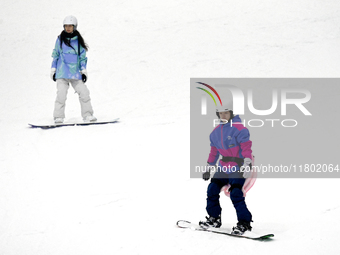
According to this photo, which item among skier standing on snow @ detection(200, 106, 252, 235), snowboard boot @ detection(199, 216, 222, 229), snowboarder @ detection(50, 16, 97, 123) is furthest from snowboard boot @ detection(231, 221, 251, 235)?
snowboarder @ detection(50, 16, 97, 123)

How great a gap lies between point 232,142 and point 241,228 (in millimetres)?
787

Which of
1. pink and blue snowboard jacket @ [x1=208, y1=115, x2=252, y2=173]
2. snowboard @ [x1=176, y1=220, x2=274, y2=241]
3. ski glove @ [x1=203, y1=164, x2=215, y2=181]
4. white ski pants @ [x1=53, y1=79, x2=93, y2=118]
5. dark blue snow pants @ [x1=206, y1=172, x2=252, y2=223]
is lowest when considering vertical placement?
snowboard @ [x1=176, y1=220, x2=274, y2=241]

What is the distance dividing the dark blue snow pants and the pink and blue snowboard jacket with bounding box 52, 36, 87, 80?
→ 458 cm

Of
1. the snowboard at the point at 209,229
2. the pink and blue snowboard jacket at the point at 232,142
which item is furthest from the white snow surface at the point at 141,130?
the pink and blue snowboard jacket at the point at 232,142

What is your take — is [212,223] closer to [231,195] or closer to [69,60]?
[231,195]

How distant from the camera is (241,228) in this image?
455cm

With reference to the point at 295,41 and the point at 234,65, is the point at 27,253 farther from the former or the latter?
the point at 295,41

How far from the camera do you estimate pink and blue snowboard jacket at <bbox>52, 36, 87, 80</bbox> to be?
28.1ft

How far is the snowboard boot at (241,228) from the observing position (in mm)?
4539

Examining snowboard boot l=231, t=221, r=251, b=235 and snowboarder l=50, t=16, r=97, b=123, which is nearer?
snowboard boot l=231, t=221, r=251, b=235

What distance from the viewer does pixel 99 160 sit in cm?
688

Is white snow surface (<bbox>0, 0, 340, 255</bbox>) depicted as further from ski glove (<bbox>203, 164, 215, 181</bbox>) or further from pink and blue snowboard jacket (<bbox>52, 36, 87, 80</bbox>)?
pink and blue snowboard jacket (<bbox>52, 36, 87, 80</bbox>)

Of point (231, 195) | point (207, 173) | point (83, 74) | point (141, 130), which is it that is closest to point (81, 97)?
point (83, 74)

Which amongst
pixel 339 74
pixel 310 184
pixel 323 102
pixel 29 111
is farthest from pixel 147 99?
pixel 310 184
